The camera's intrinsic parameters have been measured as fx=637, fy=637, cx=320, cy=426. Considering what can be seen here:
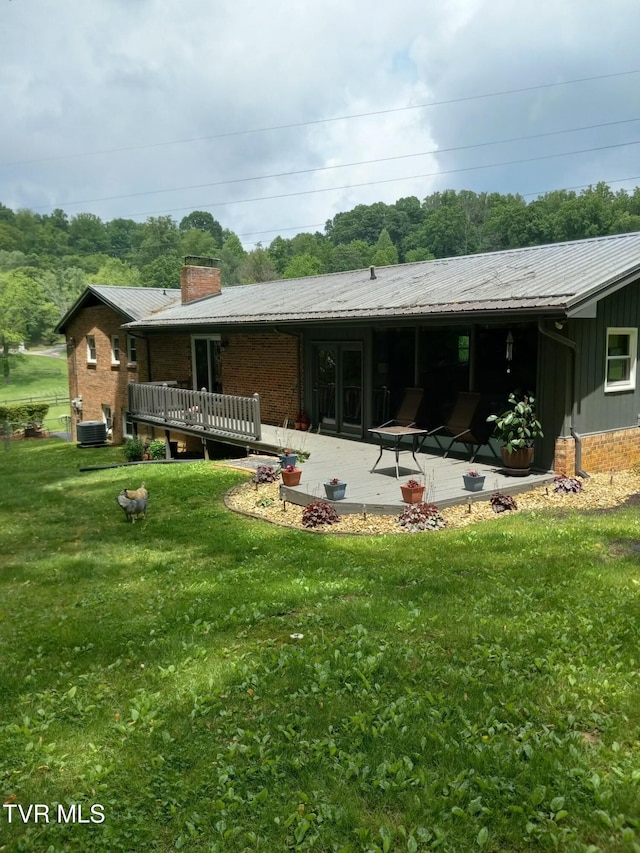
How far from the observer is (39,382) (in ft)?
183

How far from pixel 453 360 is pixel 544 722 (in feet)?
28.7

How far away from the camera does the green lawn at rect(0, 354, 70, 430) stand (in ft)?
148

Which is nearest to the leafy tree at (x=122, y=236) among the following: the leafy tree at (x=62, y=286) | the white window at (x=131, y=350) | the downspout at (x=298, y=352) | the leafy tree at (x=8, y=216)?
the leafy tree at (x=8, y=216)

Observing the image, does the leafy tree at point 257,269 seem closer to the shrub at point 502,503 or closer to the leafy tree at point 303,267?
the leafy tree at point 303,267

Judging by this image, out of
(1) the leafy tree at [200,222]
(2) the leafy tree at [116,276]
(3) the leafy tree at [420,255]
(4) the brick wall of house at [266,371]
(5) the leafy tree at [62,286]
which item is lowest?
(4) the brick wall of house at [266,371]

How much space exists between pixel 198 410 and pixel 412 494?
837 centimetres

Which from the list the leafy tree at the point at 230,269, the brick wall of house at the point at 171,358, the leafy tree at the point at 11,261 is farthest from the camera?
the leafy tree at the point at 230,269

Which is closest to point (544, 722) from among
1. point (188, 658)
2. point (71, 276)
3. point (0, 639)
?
point (188, 658)

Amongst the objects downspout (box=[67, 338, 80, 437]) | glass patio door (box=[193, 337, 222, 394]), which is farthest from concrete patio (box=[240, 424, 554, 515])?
downspout (box=[67, 338, 80, 437])

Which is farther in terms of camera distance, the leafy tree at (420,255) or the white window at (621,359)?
the leafy tree at (420,255)

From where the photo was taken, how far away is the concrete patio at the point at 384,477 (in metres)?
8.37

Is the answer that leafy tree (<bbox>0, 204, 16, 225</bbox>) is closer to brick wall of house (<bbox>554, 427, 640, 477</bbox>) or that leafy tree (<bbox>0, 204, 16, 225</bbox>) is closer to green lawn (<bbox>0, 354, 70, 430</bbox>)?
green lawn (<bbox>0, 354, 70, 430</bbox>)

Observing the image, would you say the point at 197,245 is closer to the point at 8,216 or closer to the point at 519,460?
the point at 8,216

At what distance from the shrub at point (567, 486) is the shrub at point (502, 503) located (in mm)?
1012
